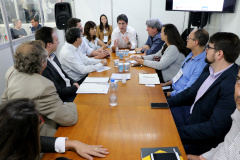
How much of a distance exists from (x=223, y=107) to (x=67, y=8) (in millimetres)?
4585

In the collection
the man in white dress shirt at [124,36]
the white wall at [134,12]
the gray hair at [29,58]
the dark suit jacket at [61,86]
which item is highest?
the white wall at [134,12]

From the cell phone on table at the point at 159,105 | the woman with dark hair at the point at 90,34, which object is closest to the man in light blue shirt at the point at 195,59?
the cell phone on table at the point at 159,105

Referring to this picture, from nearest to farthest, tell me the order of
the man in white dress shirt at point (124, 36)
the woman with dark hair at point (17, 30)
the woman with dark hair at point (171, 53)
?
the woman with dark hair at point (171, 53) < the woman with dark hair at point (17, 30) < the man in white dress shirt at point (124, 36)

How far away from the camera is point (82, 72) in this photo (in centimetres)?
278

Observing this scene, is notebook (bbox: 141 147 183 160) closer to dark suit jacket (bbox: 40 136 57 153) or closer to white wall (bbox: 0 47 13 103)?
dark suit jacket (bbox: 40 136 57 153)

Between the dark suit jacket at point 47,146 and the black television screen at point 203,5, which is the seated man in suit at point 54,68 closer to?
the dark suit jacket at point 47,146

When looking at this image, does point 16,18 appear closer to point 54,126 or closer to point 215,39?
point 54,126

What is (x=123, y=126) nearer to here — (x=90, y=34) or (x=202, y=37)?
(x=202, y=37)

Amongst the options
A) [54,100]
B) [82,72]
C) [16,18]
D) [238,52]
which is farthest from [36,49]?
[16,18]

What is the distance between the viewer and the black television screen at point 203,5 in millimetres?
2988

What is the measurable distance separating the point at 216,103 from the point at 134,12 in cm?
527

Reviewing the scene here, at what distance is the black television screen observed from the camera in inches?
118

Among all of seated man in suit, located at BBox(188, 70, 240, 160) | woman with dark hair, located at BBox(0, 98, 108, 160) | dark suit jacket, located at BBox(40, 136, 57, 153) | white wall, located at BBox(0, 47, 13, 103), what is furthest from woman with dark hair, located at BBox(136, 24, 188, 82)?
white wall, located at BBox(0, 47, 13, 103)

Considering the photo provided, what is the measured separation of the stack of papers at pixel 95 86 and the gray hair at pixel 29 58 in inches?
26.0
